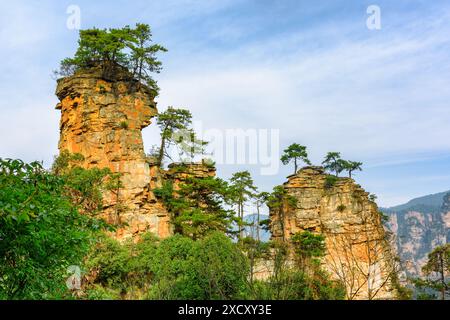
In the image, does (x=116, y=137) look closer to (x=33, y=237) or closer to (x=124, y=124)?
(x=124, y=124)

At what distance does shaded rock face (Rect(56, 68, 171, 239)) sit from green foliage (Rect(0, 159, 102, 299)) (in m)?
24.5

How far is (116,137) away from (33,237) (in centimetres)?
2846

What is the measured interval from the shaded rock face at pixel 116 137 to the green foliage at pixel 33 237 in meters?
24.5

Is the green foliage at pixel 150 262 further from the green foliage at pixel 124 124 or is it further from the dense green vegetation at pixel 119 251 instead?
the green foliage at pixel 124 124

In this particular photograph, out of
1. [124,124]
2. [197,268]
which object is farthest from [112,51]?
[197,268]

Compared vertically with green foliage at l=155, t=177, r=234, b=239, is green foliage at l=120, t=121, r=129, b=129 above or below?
above

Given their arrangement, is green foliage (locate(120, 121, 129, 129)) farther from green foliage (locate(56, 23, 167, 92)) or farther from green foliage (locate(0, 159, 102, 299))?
green foliage (locate(0, 159, 102, 299))

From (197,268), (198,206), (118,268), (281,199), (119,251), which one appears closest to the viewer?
(197,268)

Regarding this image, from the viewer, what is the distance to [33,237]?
523 centimetres

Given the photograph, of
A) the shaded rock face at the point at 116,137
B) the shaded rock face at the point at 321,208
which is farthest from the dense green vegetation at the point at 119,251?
the shaded rock face at the point at 321,208

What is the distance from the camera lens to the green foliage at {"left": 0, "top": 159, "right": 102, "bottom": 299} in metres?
5.02

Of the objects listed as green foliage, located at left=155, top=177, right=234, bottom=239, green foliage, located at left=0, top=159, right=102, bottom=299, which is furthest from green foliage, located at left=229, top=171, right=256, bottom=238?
green foliage, located at left=0, top=159, right=102, bottom=299

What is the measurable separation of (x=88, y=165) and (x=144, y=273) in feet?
40.8
